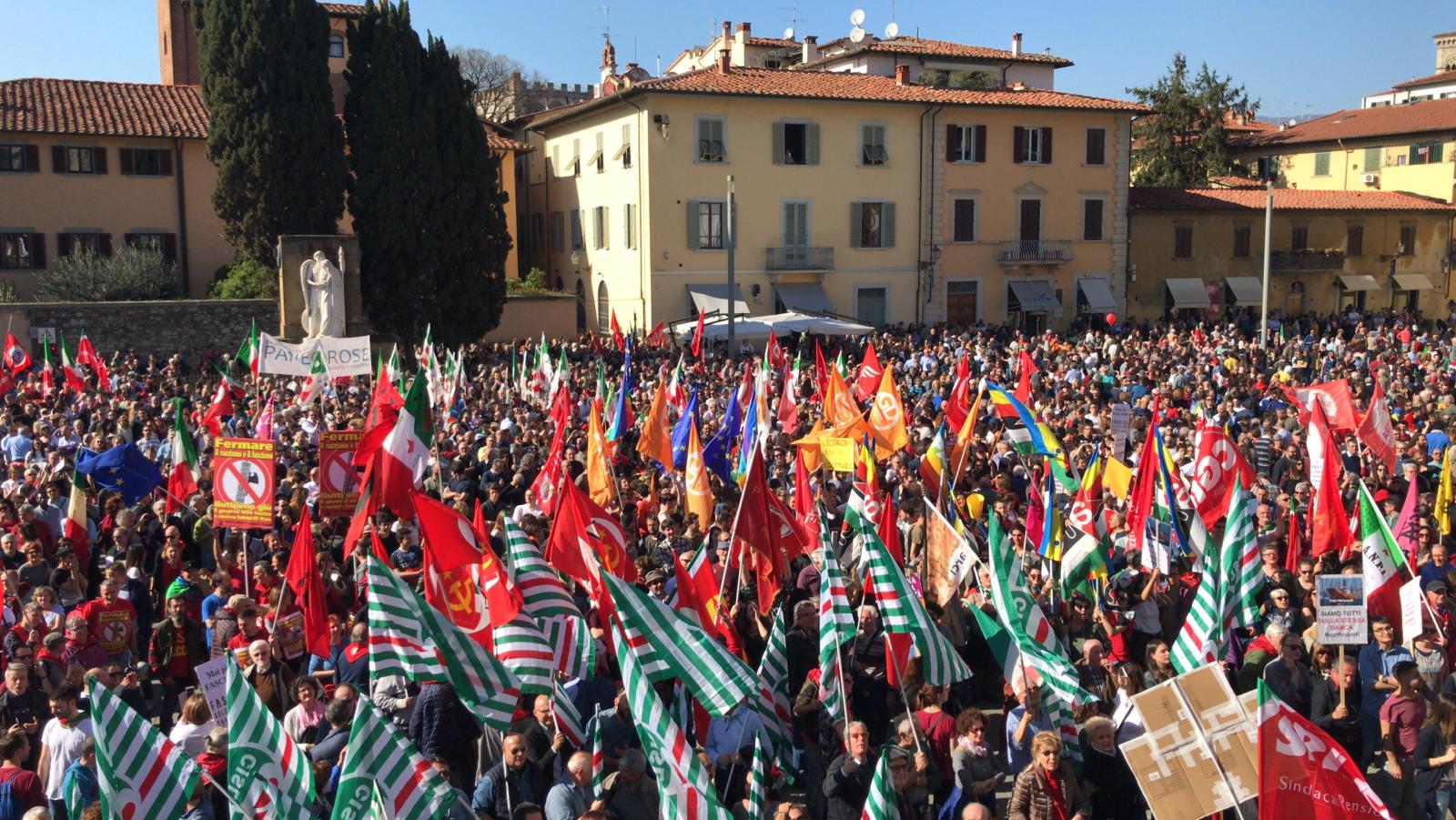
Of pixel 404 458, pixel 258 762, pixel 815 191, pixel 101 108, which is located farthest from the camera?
pixel 815 191

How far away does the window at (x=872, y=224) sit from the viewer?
132 ft

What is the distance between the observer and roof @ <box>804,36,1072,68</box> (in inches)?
1768

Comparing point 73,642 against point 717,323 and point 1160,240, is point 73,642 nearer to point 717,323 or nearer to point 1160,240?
point 717,323

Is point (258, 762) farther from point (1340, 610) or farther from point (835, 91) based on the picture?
point (835, 91)

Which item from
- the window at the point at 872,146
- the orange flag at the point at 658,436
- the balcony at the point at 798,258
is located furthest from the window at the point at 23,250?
the orange flag at the point at 658,436

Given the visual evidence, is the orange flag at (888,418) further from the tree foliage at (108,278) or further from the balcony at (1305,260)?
the balcony at (1305,260)

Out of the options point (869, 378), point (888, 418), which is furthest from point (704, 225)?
point (888, 418)

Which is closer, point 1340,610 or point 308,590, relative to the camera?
point 1340,610

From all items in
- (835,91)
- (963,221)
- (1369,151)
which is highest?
(835,91)

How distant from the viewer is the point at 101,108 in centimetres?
3778

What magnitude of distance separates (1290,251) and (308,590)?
144 ft

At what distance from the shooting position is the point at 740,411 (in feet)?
53.4

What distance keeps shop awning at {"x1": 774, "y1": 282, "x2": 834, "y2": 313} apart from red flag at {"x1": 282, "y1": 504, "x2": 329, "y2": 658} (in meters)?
30.3

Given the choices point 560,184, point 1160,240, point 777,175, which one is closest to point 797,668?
point 777,175
